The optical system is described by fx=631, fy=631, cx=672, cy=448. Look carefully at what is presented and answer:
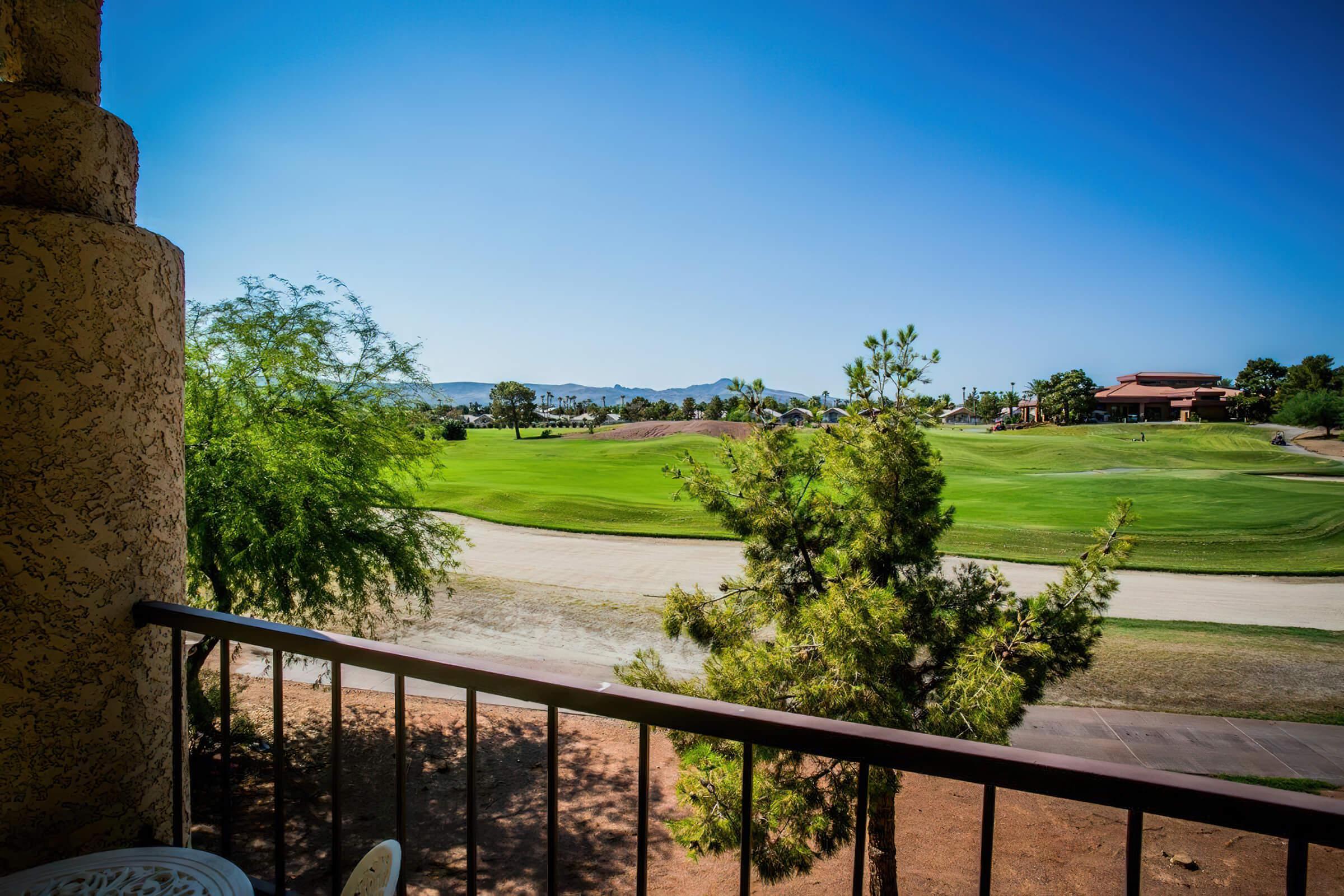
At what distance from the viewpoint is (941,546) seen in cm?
1644

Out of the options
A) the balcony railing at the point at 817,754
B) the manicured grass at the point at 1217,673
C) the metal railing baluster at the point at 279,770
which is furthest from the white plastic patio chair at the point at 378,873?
the manicured grass at the point at 1217,673

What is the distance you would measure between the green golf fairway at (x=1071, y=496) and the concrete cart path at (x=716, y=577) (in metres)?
0.78

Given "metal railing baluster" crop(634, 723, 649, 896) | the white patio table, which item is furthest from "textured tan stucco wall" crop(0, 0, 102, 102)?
"metal railing baluster" crop(634, 723, 649, 896)

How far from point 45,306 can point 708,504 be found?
13.5 feet

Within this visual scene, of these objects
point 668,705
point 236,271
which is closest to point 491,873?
point 668,705

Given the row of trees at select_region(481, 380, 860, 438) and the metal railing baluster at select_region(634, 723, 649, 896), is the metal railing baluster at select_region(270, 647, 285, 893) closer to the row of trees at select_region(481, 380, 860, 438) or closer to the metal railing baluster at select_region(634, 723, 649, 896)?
the metal railing baluster at select_region(634, 723, 649, 896)

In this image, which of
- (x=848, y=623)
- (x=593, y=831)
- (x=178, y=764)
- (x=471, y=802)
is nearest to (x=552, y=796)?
(x=471, y=802)

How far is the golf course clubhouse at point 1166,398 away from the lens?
102ft

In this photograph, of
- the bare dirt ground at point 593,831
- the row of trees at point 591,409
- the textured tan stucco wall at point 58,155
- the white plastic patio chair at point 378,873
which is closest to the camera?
the white plastic patio chair at point 378,873

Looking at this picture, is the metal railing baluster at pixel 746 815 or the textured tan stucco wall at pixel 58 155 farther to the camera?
the textured tan stucco wall at pixel 58 155

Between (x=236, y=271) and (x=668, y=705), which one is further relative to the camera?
(x=236, y=271)

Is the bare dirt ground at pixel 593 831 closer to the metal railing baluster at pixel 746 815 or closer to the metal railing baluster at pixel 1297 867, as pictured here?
the metal railing baluster at pixel 746 815

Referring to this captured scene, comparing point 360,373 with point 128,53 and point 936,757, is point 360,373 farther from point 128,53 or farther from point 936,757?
point 936,757

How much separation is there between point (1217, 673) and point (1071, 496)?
1542cm
